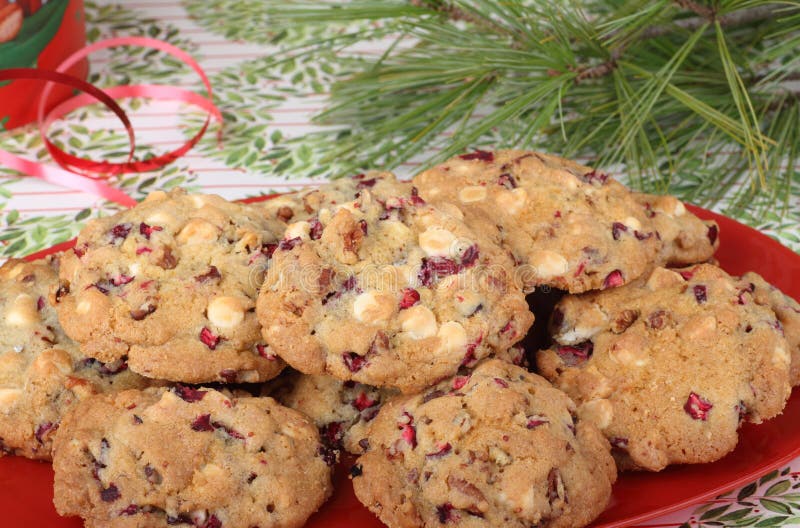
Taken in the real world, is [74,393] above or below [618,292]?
below

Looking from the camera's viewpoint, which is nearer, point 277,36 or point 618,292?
point 618,292

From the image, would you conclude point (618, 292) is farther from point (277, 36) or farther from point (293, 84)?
point (277, 36)

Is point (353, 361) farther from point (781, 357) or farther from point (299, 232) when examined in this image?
point (781, 357)

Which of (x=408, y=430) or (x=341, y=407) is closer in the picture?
(x=408, y=430)

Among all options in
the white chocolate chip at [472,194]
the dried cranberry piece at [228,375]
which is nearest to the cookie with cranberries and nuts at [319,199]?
the white chocolate chip at [472,194]

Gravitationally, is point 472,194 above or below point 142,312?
above

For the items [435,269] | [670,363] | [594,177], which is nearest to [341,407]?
[435,269]

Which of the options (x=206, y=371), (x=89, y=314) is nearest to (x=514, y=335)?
(x=206, y=371)

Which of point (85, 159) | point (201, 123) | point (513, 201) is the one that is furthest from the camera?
point (201, 123)
